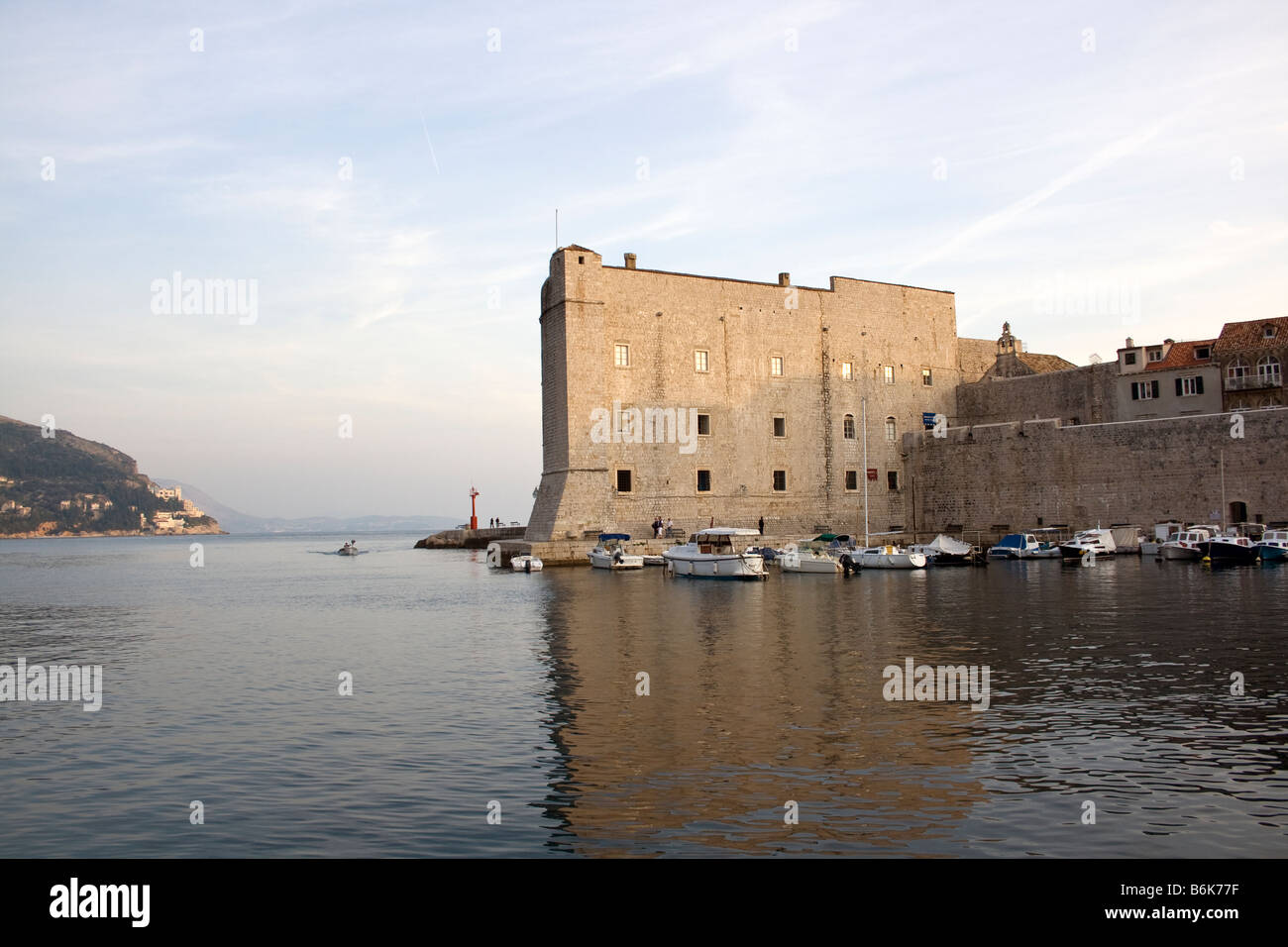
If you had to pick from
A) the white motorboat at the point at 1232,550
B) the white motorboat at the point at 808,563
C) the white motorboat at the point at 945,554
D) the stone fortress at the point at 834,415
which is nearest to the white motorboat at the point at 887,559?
the white motorboat at the point at 945,554

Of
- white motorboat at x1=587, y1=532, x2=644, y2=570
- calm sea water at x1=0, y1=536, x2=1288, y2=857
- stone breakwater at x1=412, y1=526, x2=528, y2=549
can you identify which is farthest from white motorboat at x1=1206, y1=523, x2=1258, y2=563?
stone breakwater at x1=412, y1=526, x2=528, y2=549

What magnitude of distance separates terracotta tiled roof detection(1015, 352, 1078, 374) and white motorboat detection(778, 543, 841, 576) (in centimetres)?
2410

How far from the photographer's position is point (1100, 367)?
45.9 meters

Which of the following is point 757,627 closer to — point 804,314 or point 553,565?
point 553,565

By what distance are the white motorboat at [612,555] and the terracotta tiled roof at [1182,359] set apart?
26.4 metres

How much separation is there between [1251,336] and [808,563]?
25.7 metres

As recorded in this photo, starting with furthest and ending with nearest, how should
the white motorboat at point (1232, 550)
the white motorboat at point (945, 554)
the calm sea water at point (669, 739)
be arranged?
the white motorboat at point (945, 554)
the white motorboat at point (1232, 550)
the calm sea water at point (669, 739)

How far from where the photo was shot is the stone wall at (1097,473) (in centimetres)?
3619

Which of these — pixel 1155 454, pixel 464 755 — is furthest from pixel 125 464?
pixel 464 755

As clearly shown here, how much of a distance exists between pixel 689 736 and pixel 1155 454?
35085 millimetres

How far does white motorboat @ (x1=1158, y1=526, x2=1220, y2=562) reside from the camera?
34000mm

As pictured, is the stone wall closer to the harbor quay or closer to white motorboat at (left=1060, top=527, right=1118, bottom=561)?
the harbor quay

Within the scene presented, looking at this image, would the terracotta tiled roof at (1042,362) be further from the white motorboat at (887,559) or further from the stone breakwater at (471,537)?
the stone breakwater at (471,537)
